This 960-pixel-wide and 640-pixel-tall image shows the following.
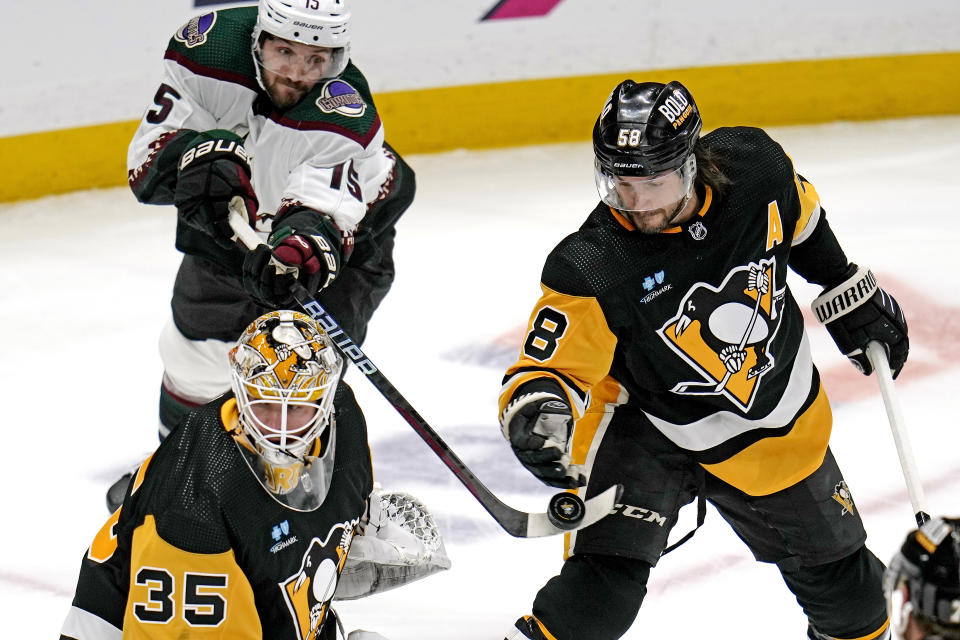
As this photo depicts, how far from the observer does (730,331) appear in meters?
2.40

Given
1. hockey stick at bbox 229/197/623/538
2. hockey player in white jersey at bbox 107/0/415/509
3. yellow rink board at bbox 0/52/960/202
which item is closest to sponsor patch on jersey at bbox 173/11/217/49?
hockey player in white jersey at bbox 107/0/415/509

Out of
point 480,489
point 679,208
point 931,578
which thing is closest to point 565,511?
point 480,489

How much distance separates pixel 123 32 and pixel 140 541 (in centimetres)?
327

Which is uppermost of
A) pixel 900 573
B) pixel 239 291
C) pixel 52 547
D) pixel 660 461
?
pixel 900 573

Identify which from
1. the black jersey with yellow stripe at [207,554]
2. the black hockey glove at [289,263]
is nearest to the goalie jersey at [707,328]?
the black jersey with yellow stripe at [207,554]

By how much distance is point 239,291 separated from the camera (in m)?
3.13

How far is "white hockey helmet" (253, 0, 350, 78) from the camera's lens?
2.86m

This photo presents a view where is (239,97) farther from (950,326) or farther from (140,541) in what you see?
(950,326)

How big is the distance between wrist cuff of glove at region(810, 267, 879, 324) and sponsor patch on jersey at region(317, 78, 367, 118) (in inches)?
41.0

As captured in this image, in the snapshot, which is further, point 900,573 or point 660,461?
point 660,461

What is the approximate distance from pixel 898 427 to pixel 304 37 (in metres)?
1.40

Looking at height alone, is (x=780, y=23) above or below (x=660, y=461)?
below

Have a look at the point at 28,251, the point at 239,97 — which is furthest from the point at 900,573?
the point at 28,251

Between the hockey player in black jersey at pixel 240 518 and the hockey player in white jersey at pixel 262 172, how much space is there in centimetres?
65
